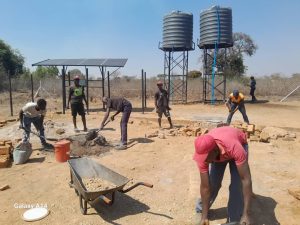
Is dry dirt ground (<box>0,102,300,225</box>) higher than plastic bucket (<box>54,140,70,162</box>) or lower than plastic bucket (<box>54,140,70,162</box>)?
lower

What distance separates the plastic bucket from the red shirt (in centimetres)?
435

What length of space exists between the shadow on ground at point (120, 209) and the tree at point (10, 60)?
106ft

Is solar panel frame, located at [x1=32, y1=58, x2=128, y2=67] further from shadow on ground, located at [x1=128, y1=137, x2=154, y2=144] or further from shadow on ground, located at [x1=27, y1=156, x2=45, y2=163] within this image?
shadow on ground, located at [x1=27, y1=156, x2=45, y2=163]

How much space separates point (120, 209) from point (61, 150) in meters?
2.72

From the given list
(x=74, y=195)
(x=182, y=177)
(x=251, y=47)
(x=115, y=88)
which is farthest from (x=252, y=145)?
(x=251, y=47)

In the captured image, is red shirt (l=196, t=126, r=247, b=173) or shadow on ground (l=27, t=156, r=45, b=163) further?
shadow on ground (l=27, t=156, r=45, b=163)

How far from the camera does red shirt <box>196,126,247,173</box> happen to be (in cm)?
358

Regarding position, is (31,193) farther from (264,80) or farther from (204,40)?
(264,80)

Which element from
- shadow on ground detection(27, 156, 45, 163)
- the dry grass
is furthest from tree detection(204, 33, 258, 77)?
shadow on ground detection(27, 156, 45, 163)

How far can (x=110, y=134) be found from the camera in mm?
10516

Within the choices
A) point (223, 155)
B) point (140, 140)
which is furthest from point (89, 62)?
point (223, 155)

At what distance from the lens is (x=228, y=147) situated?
3.62 m

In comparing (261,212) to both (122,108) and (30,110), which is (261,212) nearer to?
(122,108)

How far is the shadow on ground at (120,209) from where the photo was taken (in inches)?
193
